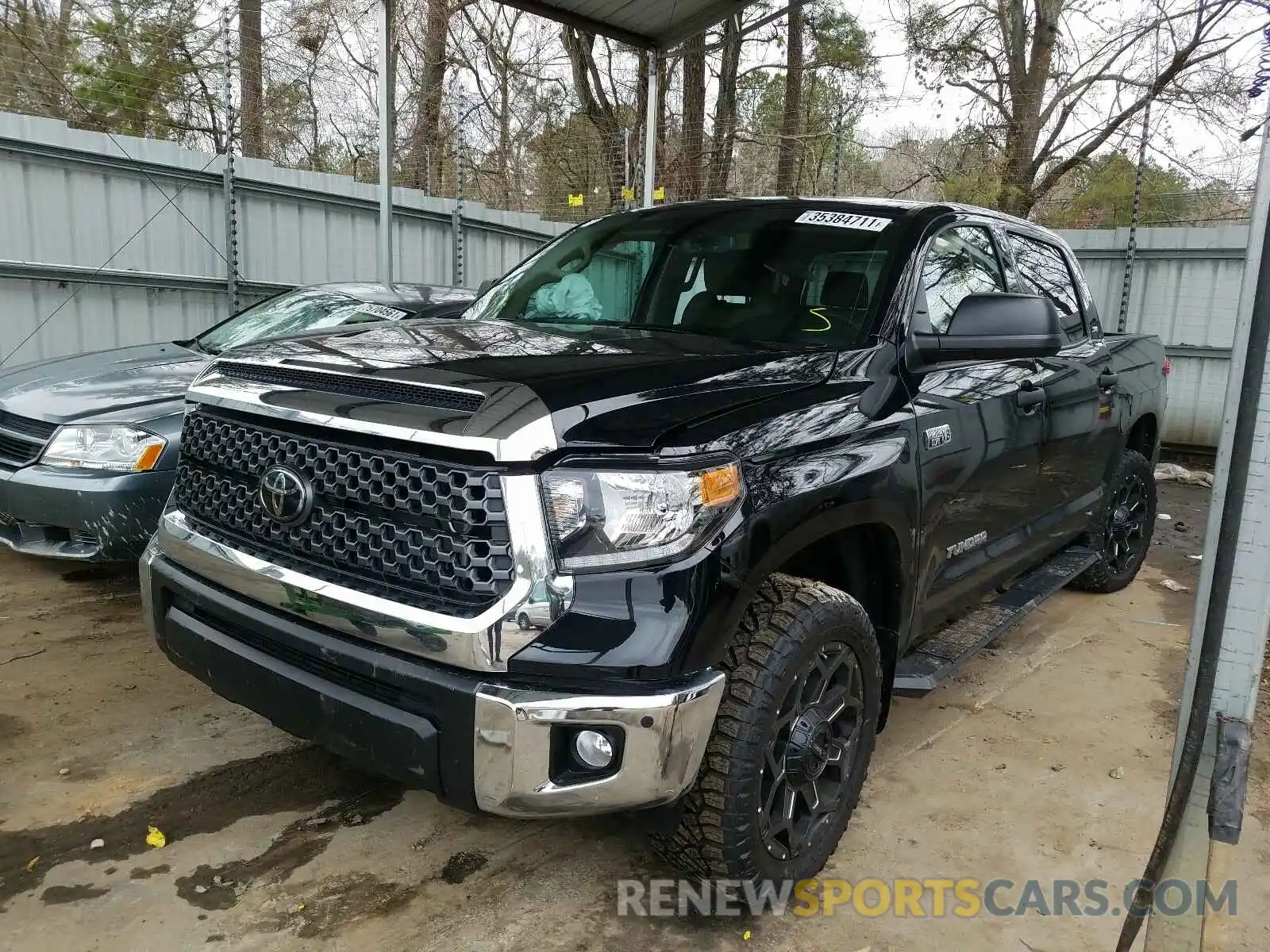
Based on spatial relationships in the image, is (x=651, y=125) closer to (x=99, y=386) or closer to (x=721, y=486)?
(x=99, y=386)

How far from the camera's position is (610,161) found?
11.3 m

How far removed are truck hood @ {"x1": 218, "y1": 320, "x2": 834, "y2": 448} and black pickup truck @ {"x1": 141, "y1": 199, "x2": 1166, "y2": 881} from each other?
11 millimetres

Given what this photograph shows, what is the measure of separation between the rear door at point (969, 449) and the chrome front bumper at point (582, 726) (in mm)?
1166

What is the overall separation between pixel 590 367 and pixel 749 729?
919mm

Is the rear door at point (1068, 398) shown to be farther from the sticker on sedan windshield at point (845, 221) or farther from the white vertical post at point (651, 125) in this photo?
the white vertical post at point (651, 125)

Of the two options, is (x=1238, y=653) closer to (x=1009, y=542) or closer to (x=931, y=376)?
(x=931, y=376)

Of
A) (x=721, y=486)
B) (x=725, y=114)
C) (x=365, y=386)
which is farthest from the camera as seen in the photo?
(x=725, y=114)

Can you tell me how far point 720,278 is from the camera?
125 inches

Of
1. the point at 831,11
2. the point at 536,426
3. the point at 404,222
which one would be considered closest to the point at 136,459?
the point at 536,426

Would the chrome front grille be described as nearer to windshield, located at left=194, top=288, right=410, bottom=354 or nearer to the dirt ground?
the dirt ground

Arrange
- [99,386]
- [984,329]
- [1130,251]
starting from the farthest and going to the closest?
[1130,251], [99,386], [984,329]

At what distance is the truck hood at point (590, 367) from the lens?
6.61 feet

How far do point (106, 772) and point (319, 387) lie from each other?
5.35 ft

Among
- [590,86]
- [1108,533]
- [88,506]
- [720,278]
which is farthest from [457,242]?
[720,278]
